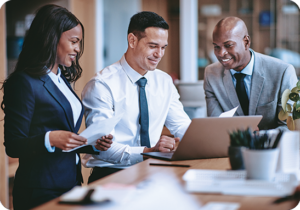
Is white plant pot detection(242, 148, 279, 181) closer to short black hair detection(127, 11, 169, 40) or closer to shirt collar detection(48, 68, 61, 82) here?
shirt collar detection(48, 68, 61, 82)

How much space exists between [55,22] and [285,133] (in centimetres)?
104

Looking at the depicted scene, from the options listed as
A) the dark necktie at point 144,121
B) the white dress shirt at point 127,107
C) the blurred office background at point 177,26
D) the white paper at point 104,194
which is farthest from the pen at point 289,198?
the blurred office background at point 177,26

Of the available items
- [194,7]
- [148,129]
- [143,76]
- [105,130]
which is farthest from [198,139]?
[194,7]

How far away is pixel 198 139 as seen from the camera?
1.28 metres

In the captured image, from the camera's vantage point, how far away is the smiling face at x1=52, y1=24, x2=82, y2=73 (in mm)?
1489

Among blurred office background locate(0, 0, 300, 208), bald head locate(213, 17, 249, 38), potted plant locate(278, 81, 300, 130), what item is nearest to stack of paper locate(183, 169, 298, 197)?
potted plant locate(278, 81, 300, 130)

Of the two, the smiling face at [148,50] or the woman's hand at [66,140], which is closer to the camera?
the woman's hand at [66,140]

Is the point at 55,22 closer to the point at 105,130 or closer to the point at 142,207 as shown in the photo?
the point at 105,130

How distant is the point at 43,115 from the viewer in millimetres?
1385

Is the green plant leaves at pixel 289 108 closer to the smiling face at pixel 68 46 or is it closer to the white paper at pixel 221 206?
the white paper at pixel 221 206

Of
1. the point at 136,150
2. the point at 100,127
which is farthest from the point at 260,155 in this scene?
the point at 136,150

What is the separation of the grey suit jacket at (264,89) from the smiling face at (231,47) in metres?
0.08

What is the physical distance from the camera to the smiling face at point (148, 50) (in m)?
1.84

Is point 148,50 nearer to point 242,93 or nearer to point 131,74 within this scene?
point 131,74
